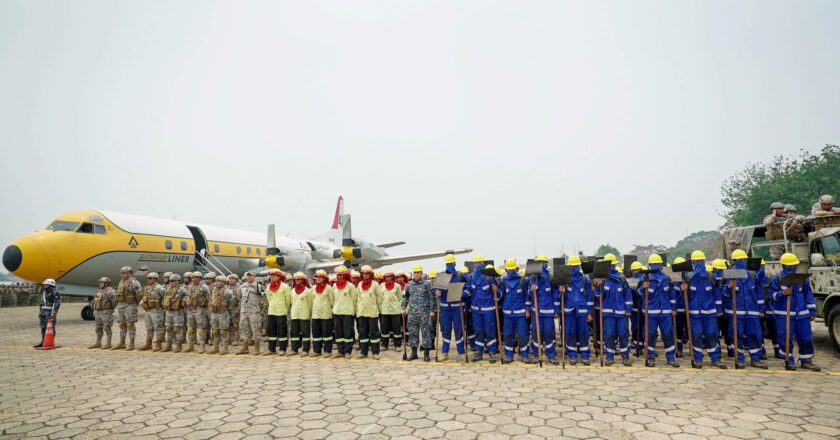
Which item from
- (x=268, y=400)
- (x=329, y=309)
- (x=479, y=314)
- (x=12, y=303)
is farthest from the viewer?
(x=12, y=303)

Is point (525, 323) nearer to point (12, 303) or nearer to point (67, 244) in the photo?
point (67, 244)

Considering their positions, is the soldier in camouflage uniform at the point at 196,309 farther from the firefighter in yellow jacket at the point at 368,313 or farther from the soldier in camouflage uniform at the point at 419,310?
the soldier in camouflage uniform at the point at 419,310

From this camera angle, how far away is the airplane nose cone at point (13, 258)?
13.2 metres

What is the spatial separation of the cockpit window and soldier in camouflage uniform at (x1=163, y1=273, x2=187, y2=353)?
7.29 m

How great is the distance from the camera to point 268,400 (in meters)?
5.73

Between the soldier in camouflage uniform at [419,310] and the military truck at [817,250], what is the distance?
7.44 meters

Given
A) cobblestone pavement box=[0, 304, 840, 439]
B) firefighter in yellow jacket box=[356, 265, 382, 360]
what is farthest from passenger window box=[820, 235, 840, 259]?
firefighter in yellow jacket box=[356, 265, 382, 360]

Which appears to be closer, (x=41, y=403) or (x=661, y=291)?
(x=41, y=403)

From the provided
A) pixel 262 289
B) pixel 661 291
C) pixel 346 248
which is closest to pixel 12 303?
pixel 346 248

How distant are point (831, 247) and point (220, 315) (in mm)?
13268

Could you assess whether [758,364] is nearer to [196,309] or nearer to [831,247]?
[831,247]

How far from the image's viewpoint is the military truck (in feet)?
25.8

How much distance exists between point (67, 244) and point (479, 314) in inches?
554

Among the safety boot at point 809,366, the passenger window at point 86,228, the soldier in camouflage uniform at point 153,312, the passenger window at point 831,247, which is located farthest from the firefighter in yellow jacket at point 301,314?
the passenger window at point 831,247
